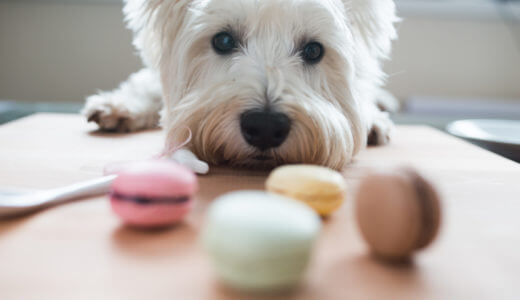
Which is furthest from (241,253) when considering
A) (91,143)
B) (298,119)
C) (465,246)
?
(91,143)

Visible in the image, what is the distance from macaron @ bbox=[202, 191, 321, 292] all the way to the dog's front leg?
112 cm

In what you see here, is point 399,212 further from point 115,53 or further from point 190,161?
point 115,53

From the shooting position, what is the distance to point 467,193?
97 cm

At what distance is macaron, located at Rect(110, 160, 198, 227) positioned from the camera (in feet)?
2.14

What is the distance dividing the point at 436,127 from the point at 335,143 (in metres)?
1.09

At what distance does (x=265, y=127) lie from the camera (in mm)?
1011

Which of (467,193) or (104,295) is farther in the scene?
(467,193)

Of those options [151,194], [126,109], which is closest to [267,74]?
[151,194]

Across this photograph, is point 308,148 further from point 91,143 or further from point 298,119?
point 91,143

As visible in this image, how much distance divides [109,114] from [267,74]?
670 millimetres

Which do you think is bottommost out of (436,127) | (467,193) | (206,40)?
(436,127)

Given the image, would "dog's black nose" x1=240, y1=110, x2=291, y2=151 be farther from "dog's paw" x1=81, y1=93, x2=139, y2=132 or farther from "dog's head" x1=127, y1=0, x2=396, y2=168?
"dog's paw" x1=81, y1=93, x2=139, y2=132

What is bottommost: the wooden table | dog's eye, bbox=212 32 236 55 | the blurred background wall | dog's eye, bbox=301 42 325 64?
the blurred background wall

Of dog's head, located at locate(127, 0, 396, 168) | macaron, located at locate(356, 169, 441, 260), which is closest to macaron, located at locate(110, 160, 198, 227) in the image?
macaron, located at locate(356, 169, 441, 260)
